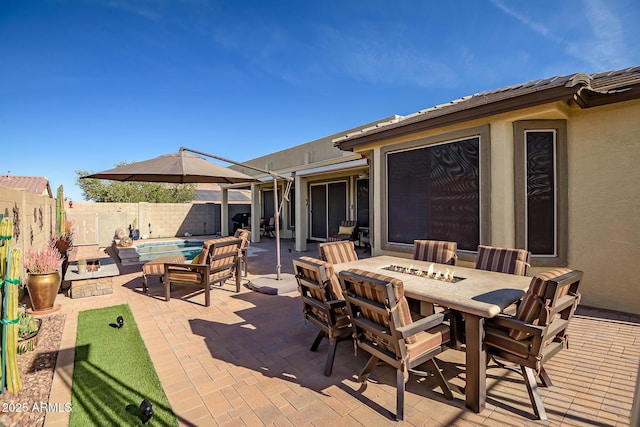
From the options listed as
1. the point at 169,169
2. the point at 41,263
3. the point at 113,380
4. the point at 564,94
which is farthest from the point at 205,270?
→ the point at 564,94

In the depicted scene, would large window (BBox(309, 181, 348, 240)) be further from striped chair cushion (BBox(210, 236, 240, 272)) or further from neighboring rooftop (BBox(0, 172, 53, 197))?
neighboring rooftop (BBox(0, 172, 53, 197))

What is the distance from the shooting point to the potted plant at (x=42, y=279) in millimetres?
5078

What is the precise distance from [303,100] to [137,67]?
760 cm

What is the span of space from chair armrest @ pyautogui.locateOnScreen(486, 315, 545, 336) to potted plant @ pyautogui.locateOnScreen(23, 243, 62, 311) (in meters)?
6.69

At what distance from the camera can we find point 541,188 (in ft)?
17.8

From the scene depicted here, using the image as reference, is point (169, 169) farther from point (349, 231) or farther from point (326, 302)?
point (349, 231)

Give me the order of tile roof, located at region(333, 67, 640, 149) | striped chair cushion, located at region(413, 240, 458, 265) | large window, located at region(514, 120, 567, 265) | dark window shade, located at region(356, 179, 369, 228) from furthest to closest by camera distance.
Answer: dark window shade, located at region(356, 179, 369, 228) → large window, located at region(514, 120, 567, 265) → striped chair cushion, located at region(413, 240, 458, 265) → tile roof, located at region(333, 67, 640, 149)

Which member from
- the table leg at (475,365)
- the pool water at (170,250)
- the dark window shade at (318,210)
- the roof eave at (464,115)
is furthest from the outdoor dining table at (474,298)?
the dark window shade at (318,210)

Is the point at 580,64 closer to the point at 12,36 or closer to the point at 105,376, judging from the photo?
the point at 105,376

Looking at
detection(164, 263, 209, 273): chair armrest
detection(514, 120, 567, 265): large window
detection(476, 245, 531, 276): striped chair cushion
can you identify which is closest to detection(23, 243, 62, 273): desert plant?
detection(164, 263, 209, 273): chair armrest

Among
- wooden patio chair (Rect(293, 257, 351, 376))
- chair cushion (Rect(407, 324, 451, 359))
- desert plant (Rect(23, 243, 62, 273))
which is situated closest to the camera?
chair cushion (Rect(407, 324, 451, 359))

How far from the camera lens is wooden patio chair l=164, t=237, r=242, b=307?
18.6 ft

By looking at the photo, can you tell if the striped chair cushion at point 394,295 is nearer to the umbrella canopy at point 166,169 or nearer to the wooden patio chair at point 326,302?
the wooden patio chair at point 326,302

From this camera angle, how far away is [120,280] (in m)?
7.67
